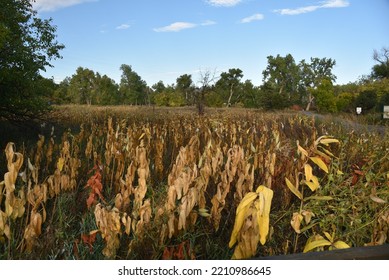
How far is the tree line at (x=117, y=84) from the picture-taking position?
208cm

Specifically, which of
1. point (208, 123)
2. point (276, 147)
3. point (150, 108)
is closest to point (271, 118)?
point (208, 123)

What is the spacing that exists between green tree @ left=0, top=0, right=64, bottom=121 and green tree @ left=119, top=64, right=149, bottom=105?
2.19 ft

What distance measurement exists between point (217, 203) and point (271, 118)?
3308 mm

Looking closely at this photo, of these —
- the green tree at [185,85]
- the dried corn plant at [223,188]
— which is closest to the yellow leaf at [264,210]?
the dried corn plant at [223,188]

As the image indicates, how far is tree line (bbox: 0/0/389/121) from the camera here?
81.8 inches

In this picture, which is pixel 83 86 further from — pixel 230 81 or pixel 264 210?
pixel 264 210

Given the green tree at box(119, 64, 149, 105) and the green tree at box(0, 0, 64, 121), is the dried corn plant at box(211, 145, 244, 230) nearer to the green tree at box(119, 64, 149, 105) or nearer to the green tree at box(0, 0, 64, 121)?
the green tree at box(119, 64, 149, 105)

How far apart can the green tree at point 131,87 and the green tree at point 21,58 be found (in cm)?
67

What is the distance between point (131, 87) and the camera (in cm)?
210

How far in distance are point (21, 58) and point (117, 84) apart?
101 cm
